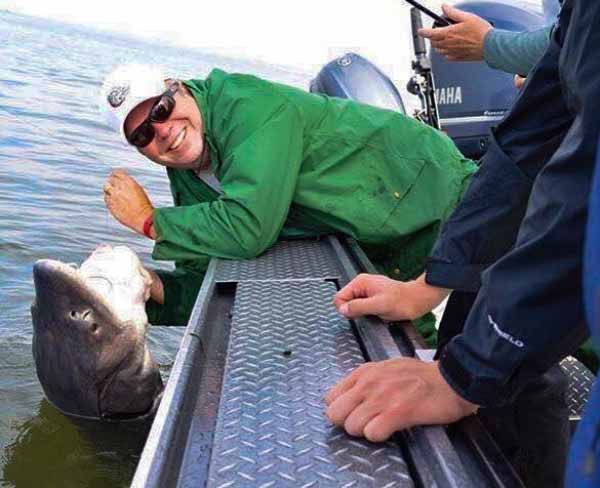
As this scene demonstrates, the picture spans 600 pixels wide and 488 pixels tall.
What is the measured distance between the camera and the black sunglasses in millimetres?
3311

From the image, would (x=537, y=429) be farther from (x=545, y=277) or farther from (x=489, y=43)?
(x=489, y=43)

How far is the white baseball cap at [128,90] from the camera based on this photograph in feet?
11.0

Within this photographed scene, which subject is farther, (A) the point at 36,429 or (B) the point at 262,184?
(A) the point at 36,429

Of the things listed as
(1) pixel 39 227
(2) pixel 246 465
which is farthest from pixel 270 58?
(2) pixel 246 465

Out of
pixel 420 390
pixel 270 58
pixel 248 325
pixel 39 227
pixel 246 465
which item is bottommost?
pixel 270 58

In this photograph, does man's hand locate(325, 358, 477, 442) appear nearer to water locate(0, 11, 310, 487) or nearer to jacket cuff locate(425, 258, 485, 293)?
jacket cuff locate(425, 258, 485, 293)

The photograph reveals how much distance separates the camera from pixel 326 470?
5.24 feet

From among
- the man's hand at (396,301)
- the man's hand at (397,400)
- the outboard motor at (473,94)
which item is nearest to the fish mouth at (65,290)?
the man's hand at (396,301)

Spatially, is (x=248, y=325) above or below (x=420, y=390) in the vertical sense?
below

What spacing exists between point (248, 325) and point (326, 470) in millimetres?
821

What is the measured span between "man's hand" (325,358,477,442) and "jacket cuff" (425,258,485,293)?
16.4 inches

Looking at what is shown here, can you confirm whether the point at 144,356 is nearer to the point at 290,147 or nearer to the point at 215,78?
the point at 290,147

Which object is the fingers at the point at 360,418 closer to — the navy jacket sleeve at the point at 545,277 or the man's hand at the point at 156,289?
the navy jacket sleeve at the point at 545,277

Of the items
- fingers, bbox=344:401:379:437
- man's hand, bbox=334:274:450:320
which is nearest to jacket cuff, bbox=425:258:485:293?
man's hand, bbox=334:274:450:320
